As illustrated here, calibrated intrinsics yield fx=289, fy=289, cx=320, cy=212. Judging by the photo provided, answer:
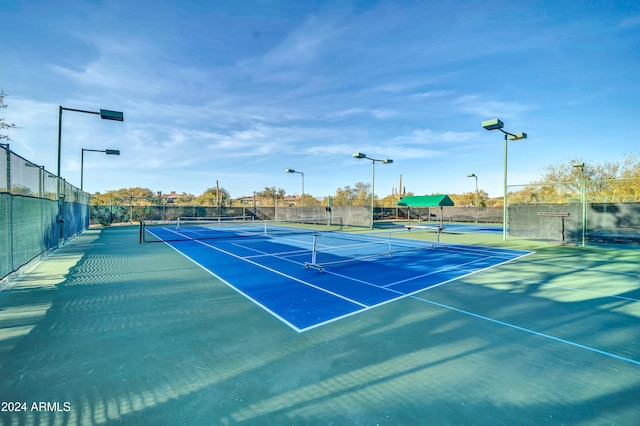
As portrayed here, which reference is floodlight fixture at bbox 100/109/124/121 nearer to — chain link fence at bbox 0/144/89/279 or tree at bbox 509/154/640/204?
chain link fence at bbox 0/144/89/279

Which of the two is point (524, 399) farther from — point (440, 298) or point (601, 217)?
point (601, 217)

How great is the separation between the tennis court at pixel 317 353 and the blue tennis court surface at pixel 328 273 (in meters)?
0.11

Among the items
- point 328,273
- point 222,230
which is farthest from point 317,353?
point 222,230

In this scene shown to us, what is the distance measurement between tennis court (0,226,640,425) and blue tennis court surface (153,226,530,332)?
0.36ft

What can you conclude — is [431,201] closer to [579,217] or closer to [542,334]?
[579,217]

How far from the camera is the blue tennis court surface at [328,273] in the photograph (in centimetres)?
554

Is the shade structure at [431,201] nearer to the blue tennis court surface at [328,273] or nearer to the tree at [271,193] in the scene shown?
the blue tennis court surface at [328,273]

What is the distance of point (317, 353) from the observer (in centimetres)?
373

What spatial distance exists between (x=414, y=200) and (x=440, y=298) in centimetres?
2225

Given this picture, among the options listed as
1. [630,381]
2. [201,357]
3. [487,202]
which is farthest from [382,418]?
[487,202]

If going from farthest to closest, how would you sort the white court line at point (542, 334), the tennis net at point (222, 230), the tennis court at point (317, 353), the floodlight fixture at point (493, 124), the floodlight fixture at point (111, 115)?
Result: 1. the tennis net at point (222, 230)
2. the floodlight fixture at point (493, 124)
3. the floodlight fixture at point (111, 115)
4. the white court line at point (542, 334)
5. the tennis court at point (317, 353)

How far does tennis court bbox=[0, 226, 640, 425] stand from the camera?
106 inches

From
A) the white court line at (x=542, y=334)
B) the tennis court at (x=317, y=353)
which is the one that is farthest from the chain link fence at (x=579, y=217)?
the white court line at (x=542, y=334)

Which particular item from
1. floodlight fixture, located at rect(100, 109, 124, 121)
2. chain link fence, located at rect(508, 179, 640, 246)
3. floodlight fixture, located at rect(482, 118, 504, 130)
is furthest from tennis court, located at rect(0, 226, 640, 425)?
chain link fence, located at rect(508, 179, 640, 246)
